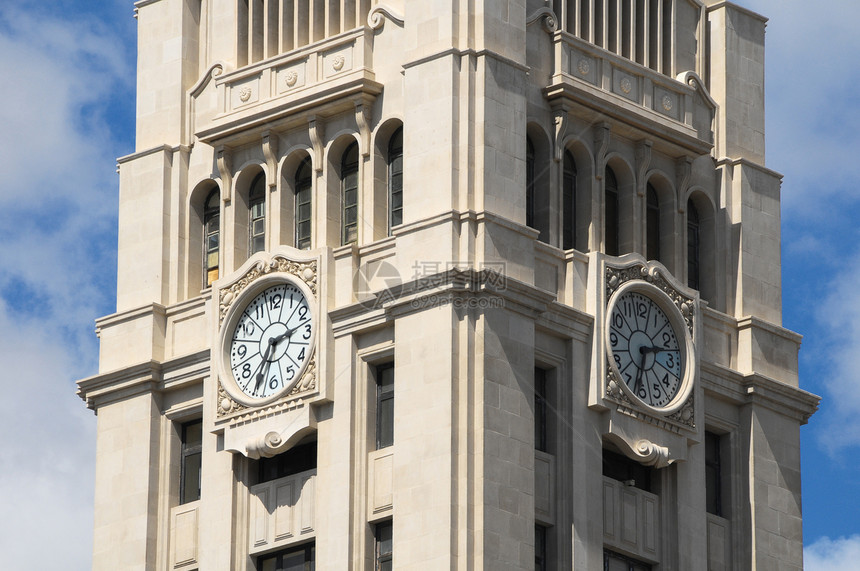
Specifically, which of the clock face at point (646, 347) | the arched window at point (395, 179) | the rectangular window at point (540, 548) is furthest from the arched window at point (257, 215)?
the rectangular window at point (540, 548)

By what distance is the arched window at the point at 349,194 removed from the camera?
86625 millimetres

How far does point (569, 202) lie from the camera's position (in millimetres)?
87438

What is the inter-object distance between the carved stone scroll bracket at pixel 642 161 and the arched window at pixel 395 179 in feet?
21.1

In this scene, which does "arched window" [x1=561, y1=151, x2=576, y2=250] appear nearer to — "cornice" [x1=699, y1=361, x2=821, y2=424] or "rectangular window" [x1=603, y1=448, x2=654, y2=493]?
"cornice" [x1=699, y1=361, x2=821, y2=424]

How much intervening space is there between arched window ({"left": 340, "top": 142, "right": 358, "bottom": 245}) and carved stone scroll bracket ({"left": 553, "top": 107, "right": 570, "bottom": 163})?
497cm

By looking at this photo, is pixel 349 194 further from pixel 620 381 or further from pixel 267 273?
pixel 620 381

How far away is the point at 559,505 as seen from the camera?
83.4 meters

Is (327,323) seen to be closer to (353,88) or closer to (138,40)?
(353,88)

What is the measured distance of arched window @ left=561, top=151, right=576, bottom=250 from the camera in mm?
87000

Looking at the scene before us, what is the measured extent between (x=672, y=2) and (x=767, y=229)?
642 centimetres

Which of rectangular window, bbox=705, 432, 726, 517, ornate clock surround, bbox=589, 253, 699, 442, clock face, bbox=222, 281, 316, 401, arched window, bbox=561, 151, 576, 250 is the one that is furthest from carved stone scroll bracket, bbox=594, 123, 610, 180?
clock face, bbox=222, 281, 316, 401

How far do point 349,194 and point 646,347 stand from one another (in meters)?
8.26

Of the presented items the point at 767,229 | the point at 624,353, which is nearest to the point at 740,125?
A: the point at 767,229

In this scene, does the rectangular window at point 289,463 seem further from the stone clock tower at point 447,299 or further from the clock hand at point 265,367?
the clock hand at point 265,367
